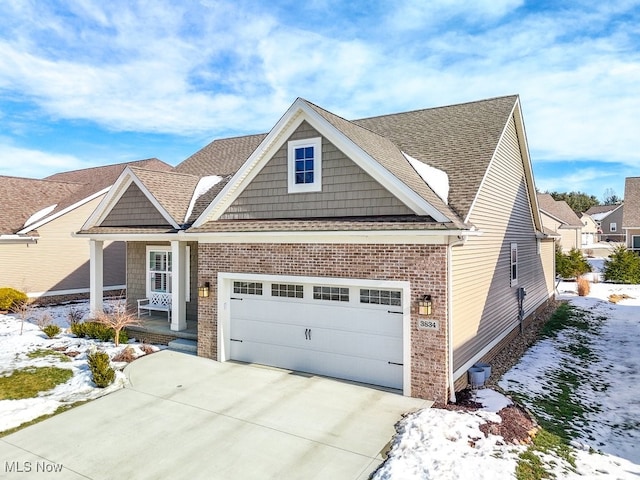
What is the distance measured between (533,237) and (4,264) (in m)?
23.9

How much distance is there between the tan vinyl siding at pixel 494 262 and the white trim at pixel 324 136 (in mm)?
1463

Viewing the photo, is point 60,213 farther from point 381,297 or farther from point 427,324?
point 427,324

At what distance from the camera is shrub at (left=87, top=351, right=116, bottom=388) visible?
29.9 feet

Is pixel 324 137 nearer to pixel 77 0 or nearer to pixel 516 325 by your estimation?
pixel 77 0

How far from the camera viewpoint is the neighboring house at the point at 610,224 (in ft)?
222

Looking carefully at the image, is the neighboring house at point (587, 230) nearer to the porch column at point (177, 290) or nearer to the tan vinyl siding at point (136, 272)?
the tan vinyl siding at point (136, 272)

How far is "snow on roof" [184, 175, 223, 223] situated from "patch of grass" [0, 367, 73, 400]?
5734 mm

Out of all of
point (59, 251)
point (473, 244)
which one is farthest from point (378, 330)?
point (59, 251)

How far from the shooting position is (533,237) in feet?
57.9

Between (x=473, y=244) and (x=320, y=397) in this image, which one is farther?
(x=473, y=244)

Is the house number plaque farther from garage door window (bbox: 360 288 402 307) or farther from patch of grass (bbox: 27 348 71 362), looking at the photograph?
patch of grass (bbox: 27 348 71 362)

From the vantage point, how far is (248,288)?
10.9 m

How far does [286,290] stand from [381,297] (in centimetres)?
251

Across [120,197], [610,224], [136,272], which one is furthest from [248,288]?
[610,224]
